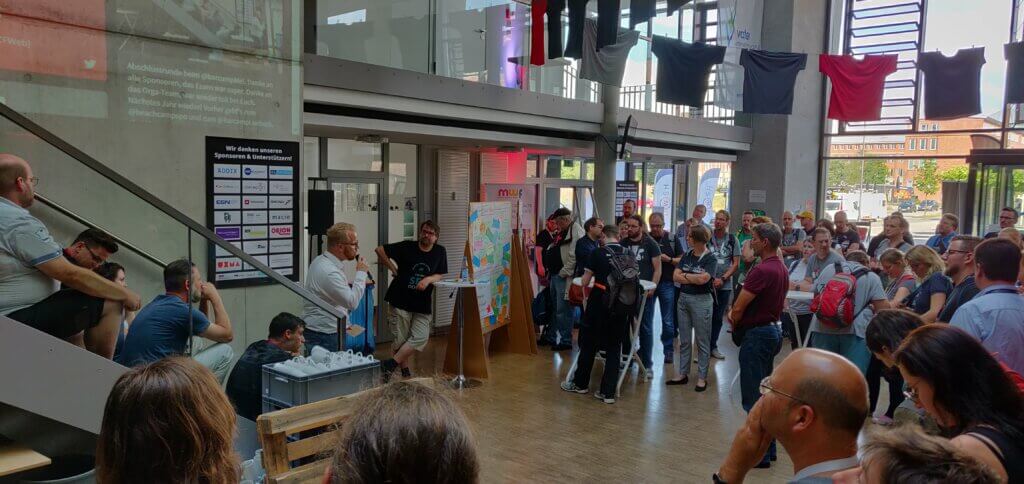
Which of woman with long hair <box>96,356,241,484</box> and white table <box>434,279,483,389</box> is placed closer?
woman with long hair <box>96,356,241,484</box>

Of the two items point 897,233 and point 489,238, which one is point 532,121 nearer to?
point 489,238

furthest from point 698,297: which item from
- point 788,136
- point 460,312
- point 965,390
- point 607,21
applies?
point 788,136

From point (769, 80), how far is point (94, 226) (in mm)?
10166

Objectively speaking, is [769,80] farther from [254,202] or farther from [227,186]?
[227,186]

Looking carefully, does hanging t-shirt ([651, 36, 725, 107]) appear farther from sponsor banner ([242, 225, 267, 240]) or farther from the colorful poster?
sponsor banner ([242, 225, 267, 240])

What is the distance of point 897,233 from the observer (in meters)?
7.61

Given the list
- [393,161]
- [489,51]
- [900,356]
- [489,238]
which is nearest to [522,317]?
[489,238]

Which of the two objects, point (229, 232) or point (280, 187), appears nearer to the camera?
point (229, 232)

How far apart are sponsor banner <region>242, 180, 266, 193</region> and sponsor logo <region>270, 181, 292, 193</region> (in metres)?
Answer: 0.08

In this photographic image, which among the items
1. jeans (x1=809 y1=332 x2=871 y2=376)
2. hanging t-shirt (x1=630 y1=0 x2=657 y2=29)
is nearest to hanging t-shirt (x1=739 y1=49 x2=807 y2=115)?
hanging t-shirt (x1=630 y1=0 x2=657 y2=29)

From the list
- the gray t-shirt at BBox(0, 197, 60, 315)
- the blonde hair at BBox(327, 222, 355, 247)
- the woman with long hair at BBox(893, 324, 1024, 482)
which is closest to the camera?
the woman with long hair at BBox(893, 324, 1024, 482)

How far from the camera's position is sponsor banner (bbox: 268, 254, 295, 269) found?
5.60 metres

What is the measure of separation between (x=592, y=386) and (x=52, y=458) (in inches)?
190

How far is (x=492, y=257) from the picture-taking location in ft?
25.9
